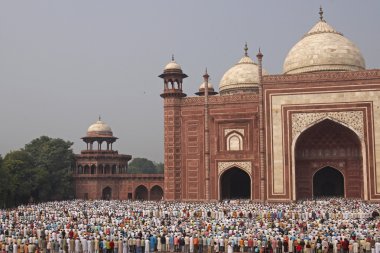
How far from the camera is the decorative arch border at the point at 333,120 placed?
27000mm

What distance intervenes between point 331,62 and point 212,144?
8.75 metres

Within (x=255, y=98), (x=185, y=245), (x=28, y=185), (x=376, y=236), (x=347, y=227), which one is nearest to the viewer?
(x=376, y=236)

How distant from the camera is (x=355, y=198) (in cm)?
2802

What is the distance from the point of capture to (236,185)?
108ft

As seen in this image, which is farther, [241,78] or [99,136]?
[99,136]

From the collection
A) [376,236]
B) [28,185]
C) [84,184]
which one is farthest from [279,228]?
[84,184]

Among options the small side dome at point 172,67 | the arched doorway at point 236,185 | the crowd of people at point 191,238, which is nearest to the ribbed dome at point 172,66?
the small side dome at point 172,67

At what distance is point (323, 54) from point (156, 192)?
1732cm

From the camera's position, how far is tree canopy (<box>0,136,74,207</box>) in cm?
3194

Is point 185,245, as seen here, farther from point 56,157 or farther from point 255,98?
point 56,157

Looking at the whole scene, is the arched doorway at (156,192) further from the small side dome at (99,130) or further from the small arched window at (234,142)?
the small arched window at (234,142)

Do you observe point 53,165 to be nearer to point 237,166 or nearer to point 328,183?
point 237,166

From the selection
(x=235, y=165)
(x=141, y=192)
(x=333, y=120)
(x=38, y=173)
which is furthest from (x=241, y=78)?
(x=38, y=173)

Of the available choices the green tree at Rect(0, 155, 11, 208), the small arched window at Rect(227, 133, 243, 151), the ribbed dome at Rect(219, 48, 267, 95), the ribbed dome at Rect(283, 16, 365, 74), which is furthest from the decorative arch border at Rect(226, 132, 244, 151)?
the green tree at Rect(0, 155, 11, 208)
